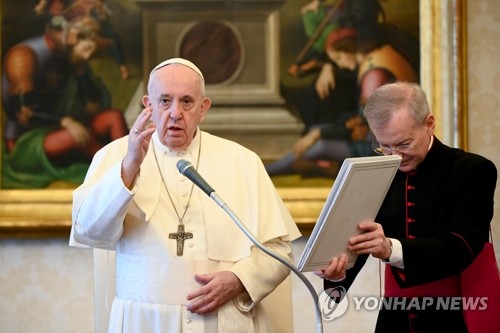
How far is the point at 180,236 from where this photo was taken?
329 cm

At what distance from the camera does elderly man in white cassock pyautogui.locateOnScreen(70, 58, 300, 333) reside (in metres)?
3.18

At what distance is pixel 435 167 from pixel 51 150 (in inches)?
96.5

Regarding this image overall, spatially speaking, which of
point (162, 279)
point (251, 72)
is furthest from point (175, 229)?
point (251, 72)

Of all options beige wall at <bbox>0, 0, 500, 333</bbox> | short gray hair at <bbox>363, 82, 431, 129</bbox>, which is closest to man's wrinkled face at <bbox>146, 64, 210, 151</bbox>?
short gray hair at <bbox>363, 82, 431, 129</bbox>

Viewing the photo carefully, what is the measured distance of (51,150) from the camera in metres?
4.71

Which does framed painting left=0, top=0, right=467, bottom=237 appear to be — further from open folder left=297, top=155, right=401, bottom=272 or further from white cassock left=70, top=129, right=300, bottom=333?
open folder left=297, top=155, right=401, bottom=272

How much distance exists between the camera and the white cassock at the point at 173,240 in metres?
3.20

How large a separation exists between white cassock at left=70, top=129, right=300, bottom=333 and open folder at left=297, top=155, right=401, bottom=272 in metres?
0.57

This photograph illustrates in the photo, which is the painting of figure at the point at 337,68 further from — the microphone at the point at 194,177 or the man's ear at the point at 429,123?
the microphone at the point at 194,177

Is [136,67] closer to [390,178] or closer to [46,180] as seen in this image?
[46,180]

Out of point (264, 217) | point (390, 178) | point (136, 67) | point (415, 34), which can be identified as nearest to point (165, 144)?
point (264, 217)

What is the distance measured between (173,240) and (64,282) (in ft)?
5.57

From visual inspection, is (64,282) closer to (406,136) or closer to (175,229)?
(175,229)

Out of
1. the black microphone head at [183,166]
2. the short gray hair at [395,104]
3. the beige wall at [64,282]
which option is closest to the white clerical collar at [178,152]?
the black microphone head at [183,166]
